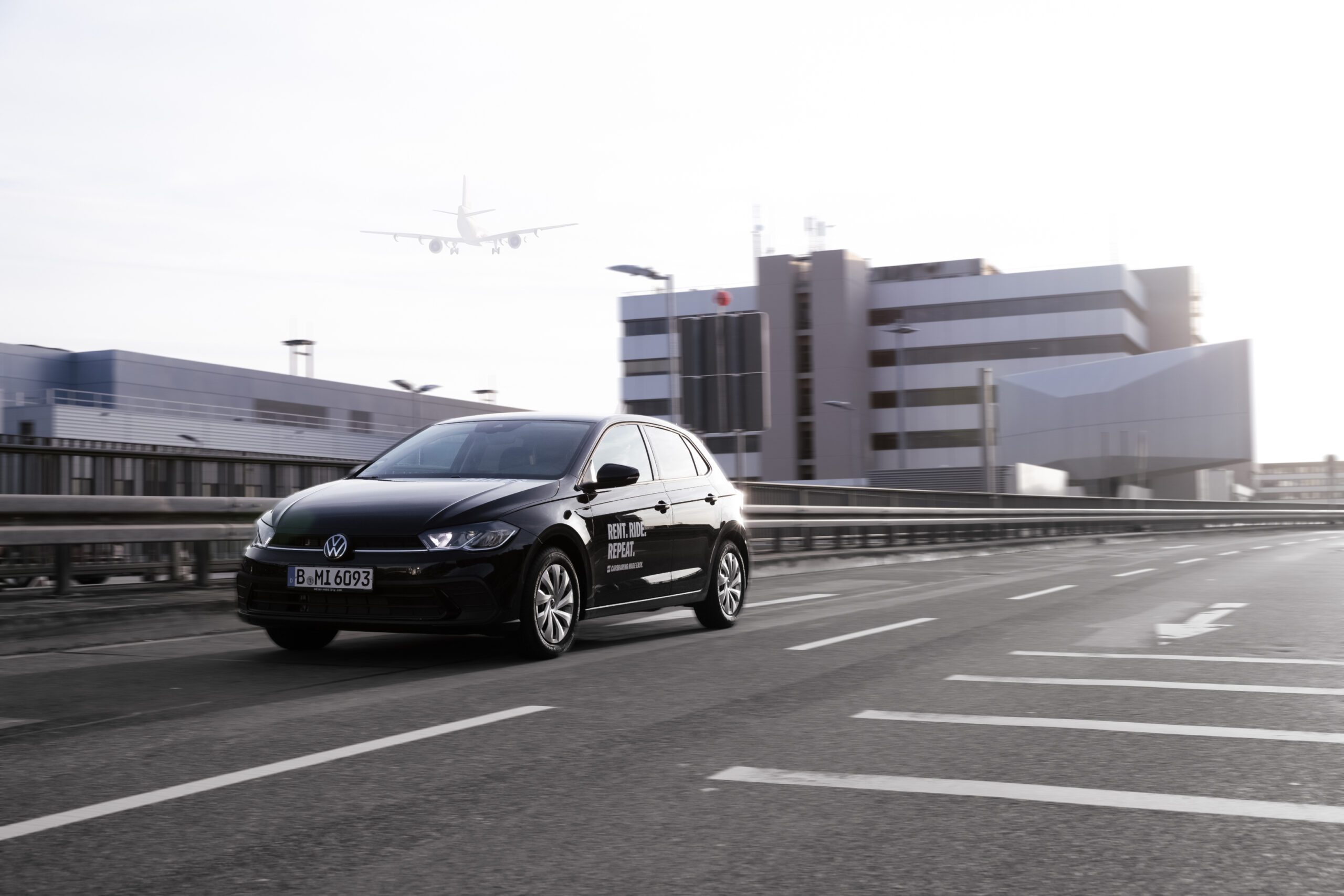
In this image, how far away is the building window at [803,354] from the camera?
8362cm

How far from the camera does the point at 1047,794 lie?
427 centimetres

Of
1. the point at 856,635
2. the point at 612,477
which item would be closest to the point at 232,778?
the point at 612,477

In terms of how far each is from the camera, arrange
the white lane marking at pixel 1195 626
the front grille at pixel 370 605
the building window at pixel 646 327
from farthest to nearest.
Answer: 1. the building window at pixel 646 327
2. the white lane marking at pixel 1195 626
3. the front grille at pixel 370 605

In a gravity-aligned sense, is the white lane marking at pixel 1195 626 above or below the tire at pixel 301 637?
below

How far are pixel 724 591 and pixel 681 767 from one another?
18.1ft

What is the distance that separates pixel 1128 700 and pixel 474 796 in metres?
3.44

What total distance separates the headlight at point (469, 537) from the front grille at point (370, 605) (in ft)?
0.84

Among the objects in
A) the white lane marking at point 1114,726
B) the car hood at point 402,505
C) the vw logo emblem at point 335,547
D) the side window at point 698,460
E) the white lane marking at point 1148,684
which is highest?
the side window at point 698,460

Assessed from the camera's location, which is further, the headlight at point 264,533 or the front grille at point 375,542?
the headlight at point 264,533

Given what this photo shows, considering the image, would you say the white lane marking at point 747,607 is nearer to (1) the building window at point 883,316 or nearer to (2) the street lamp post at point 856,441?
(2) the street lamp post at point 856,441

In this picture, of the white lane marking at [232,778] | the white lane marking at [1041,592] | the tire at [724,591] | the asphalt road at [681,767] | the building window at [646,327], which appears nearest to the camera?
the asphalt road at [681,767]

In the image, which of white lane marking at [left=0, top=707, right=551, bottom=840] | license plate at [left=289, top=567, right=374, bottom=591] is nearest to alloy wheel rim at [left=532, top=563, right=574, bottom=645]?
license plate at [left=289, top=567, right=374, bottom=591]

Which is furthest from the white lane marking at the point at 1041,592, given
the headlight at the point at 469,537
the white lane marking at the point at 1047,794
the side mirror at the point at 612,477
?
the white lane marking at the point at 1047,794

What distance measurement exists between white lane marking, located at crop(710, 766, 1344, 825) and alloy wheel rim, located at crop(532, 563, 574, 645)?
3.23 meters
